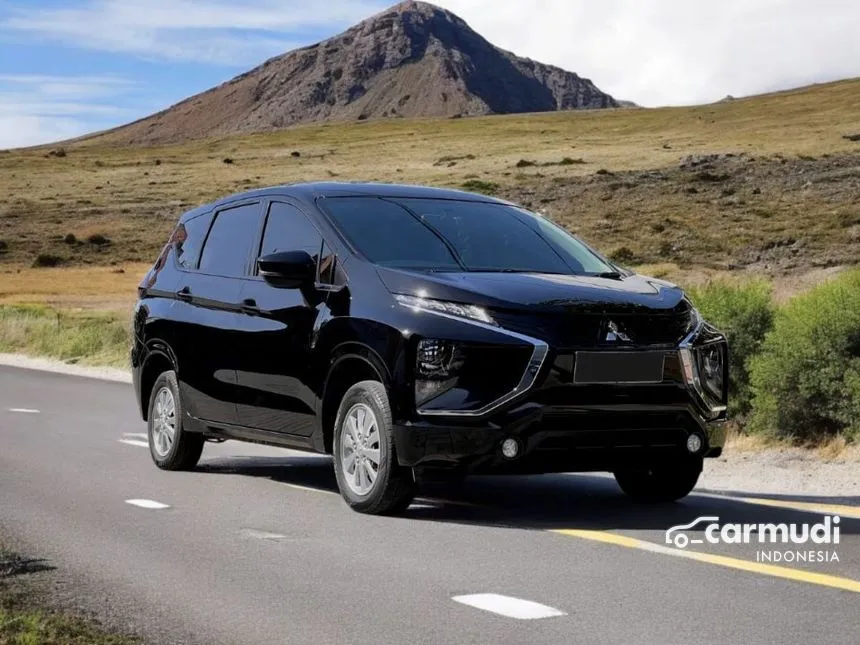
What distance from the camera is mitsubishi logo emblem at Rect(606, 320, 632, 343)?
8234 mm

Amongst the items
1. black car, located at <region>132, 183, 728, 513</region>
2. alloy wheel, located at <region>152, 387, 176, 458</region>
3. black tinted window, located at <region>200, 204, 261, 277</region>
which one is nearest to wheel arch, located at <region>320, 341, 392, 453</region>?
black car, located at <region>132, 183, 728, 513</region>

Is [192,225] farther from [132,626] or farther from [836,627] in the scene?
[836,627]

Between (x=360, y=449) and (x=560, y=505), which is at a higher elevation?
(x=360, y=449)

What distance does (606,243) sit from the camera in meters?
52.5

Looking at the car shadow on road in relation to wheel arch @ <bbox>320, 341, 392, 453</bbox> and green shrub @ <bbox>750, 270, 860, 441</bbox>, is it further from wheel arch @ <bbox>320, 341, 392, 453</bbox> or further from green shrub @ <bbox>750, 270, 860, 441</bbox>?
green shrub @ <bbox>750, 270, 860, 441</bbox>

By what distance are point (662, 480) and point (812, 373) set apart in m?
3.56

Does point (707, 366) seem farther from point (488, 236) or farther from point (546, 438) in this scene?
point (488, 236)

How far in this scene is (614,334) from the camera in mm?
8242

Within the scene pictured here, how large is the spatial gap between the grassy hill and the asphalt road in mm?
33663

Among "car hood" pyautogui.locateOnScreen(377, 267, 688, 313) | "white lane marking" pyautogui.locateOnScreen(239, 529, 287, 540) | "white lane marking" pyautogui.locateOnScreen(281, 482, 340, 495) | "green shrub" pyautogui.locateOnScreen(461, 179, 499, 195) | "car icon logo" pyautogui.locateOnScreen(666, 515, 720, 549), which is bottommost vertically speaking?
"white lane marking" pyautogui.locateOnScreen(281, 482, 340, 495)

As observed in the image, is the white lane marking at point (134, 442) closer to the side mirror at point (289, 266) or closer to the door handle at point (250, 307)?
the door handle at point (250, 307)

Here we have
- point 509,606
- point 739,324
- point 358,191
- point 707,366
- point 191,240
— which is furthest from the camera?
point 739,324

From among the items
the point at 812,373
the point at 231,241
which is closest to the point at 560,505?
the point at 231,241

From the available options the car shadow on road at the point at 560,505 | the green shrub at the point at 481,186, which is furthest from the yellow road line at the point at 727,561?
the green shrub at the point at 481,186
